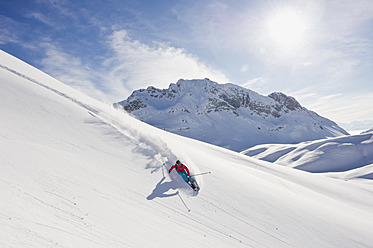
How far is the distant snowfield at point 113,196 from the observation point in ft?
17.1

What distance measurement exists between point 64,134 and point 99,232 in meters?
6.47

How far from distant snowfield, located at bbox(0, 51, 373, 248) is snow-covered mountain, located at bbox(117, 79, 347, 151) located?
8139cm

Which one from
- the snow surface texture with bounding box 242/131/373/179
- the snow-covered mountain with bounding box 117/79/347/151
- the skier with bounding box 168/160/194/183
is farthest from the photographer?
Result: the snow-covered mountain with bounding box 117/79/347/151

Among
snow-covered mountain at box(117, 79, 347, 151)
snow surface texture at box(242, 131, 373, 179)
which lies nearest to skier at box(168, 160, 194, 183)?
snow surface texture at box(242, 131, 373, 179)

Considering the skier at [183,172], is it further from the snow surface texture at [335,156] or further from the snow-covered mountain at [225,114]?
the snow-covered mountain at [225,114]

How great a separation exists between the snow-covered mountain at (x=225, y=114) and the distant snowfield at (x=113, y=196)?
81391 millimetres

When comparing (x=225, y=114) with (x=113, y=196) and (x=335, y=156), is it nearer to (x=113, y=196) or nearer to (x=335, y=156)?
(x=335, y=156)

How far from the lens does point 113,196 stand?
7109 mm

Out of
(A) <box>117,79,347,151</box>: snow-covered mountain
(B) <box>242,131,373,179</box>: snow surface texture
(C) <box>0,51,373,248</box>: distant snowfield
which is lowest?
(C) <box>0,51,373,248</box>: distant snowfield

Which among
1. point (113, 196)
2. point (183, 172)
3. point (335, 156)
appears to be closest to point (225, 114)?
point (335, 156)

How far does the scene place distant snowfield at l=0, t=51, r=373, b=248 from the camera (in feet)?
17.1

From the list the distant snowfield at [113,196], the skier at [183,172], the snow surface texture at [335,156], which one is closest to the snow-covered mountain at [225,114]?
the snow surface texture at [335,156]

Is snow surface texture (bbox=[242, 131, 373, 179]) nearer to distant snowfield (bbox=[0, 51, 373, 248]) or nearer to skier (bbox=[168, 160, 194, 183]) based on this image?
distant snowfield (bbox=[0, 51, 373, 248])

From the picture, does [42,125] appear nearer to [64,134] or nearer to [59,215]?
[64,134]
